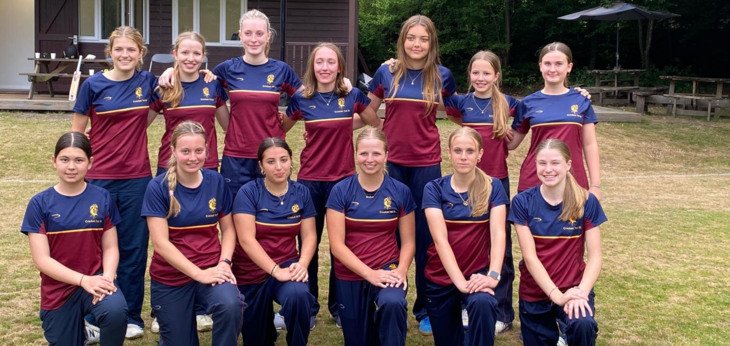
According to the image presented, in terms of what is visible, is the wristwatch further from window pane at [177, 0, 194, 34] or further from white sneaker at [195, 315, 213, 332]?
window pane at [177, 0, 194, 34]

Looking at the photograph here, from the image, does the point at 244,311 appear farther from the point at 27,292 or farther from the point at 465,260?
the point at 27,292

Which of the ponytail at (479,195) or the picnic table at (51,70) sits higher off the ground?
the picnic table at (51,70)

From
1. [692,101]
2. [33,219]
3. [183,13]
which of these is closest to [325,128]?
[33,219]

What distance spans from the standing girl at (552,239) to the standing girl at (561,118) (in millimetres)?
587

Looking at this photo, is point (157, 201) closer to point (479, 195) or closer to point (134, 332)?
point (134, 332)

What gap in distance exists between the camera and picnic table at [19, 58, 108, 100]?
48.8 feet

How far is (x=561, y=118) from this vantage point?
5.00 meters

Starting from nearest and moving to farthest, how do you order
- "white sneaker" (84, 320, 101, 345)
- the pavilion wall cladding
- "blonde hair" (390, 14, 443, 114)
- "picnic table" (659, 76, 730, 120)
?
"white sneaker" (84, 320, 101, 345), "blonde hair" (390, 14, 443, 114), the pavilion wall cladding, "picnic table" (659, 76, 730, 120)

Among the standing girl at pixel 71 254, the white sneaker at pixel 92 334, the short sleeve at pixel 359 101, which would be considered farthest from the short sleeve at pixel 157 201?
the short sleeve at pixel 359 101

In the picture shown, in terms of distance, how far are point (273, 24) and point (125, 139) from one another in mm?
13596

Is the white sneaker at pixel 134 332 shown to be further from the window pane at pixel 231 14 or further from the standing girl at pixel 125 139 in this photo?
the window pane at pixel 231 14

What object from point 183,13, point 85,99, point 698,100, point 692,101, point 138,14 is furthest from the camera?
point 692,101

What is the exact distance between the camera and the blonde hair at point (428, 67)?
5238 mm

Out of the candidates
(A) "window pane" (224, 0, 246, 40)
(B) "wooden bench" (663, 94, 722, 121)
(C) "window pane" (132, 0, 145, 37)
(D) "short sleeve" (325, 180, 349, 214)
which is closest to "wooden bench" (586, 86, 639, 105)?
(B) "wooden bench" (663, 94, 722, 121)
